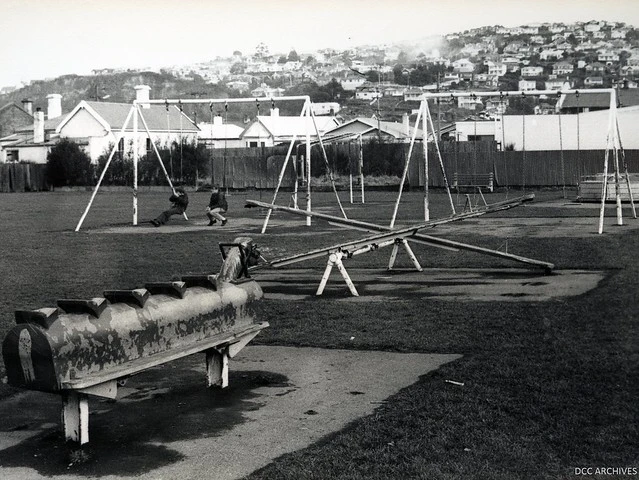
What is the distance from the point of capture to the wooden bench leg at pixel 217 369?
9070mm

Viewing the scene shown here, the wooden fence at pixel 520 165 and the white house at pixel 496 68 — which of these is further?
the wooden fence at pixel 520 165

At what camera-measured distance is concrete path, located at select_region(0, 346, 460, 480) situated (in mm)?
6883

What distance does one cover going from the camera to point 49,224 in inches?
1260

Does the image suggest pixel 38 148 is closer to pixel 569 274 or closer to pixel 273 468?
pixel 569 274

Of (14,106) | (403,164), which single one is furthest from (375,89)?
(14,106)

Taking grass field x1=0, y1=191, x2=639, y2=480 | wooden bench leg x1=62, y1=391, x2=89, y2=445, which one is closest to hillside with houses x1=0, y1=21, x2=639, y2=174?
grass field x1=0, y1=191, x2=639, y2=480

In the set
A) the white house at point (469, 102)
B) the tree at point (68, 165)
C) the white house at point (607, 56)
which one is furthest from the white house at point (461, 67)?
the tree at point (68, 165)

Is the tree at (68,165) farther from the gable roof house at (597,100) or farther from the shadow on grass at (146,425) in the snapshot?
the shadow on grass at (146,425)

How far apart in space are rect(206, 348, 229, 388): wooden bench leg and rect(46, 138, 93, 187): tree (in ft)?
187

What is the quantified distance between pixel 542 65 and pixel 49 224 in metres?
16.8

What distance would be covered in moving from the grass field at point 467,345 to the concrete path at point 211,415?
0.35 meters

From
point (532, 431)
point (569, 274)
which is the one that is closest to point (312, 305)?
point (569, 274)

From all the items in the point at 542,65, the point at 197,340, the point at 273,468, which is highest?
the point at 542,65

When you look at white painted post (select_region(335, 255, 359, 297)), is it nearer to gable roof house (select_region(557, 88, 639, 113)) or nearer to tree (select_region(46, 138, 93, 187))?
gable roof house (select_region(557, 88, 639, 113))
